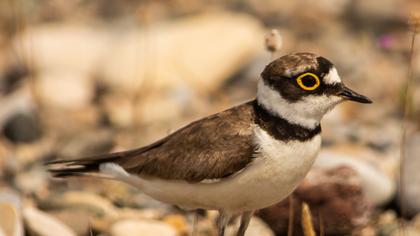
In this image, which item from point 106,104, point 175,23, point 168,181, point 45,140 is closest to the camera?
point 168,181

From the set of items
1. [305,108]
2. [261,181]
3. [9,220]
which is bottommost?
[9,220]

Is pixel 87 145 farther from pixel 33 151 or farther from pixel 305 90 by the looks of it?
pixel 305 90

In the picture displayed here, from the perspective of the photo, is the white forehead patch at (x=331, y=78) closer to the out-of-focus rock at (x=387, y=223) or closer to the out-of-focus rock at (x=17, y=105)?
the out-of-focus rock at (x=387, y=223)

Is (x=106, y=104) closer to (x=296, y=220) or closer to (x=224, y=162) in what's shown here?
(x=296, y=220)

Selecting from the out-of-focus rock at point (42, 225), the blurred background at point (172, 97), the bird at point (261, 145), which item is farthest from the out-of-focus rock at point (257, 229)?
the out-of-focus rock at point (42, 225)

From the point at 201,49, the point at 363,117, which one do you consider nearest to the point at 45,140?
the point at 201,49

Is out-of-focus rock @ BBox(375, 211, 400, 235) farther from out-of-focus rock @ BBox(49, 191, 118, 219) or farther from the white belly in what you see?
out-of-focus rock @ BBox(49, 191, 118, 219)

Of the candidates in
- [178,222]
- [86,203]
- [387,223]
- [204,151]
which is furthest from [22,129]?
[204,151]
